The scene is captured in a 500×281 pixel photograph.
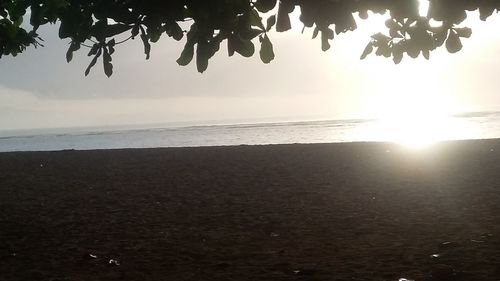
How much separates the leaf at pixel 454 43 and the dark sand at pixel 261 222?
7.00 feet

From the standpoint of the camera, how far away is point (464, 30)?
3859 mm

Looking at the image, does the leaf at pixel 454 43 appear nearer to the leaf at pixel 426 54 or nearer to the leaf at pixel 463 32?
the leaf at pixel 463 32

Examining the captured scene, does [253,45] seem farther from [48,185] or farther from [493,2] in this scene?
[48,185]

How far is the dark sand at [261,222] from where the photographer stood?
18.7ft

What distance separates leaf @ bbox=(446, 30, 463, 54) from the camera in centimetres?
383

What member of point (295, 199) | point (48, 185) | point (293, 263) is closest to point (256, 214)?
point (295, 199)

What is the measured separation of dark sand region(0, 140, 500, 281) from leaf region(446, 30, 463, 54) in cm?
213

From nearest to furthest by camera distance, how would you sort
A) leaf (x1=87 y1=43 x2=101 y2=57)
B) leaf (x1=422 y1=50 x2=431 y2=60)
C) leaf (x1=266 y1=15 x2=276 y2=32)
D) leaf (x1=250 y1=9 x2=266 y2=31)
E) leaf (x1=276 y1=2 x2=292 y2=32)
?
leaf (x1=276 y1=2 x2=292 y2=32) < leaf (x1=250 y1=9 x2=266 y2=31) < leaf (x1=266 y1=15 x2=276 y2=32) < leaf (x1=87 y1=43 x2=101 y2=57) < leaf (x1=422 y1=50 x2=431 y2=60)

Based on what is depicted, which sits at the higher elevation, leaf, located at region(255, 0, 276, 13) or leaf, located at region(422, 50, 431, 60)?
leaf, located at region(255, 0, 276, 13)

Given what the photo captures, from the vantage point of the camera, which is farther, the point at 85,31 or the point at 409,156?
the point at 409,156

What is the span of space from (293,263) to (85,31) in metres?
3.46

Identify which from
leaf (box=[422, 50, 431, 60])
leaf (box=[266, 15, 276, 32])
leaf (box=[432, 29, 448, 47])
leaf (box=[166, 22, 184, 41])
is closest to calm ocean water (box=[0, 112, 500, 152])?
leaf (box=[422, 50, 431, 60])

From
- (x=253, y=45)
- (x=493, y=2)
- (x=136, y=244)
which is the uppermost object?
(x=493, y=2)

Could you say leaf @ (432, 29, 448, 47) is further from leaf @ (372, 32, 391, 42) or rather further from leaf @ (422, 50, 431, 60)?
leaf @ (372, 32, 391, 42)
